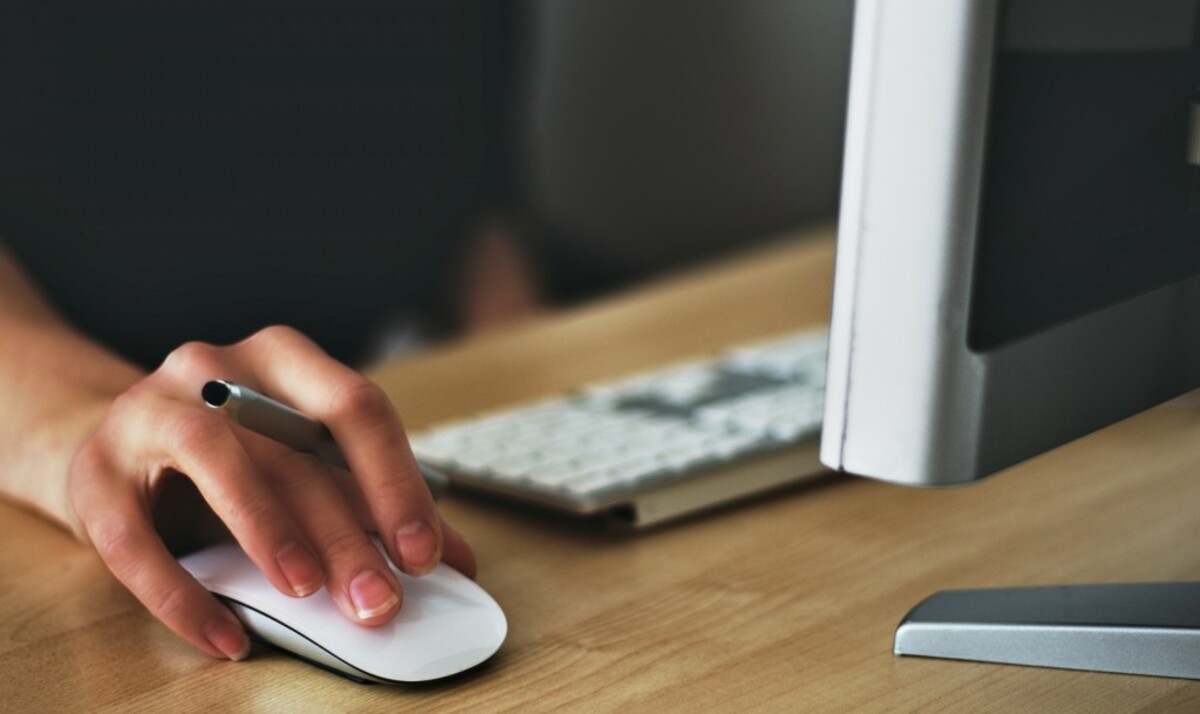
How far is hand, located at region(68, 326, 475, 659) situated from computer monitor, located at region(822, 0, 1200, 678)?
189 millimetres

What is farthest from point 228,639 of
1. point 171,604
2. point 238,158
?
point 238,158

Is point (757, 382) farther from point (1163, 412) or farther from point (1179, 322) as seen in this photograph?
point (1179, 322)

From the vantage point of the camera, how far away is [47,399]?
715 mm

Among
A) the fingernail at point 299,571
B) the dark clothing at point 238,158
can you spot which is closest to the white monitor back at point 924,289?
the fingernail at point 299,571

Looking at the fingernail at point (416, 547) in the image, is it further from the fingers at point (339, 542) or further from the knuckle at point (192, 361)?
the knuckle at point (192, 361)

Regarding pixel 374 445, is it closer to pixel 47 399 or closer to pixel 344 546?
pixel 344 546

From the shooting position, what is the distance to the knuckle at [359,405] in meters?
0.56

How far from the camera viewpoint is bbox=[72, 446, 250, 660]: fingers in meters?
0.54

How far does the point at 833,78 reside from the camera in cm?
227

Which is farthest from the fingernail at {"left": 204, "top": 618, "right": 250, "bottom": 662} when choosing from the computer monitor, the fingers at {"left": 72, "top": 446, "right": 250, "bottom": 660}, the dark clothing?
the dark clothing

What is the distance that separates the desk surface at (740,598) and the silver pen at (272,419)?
90 mm

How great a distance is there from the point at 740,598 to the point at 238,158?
1502 mm

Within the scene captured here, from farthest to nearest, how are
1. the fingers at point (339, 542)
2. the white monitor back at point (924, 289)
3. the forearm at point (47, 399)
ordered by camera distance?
1. the forearm at point (47, 399)
2. the fingers at point (339, 542)
3. the white monitor back at point (924, 289)

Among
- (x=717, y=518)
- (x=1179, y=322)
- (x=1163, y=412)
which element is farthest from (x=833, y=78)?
(x=1179, y=322)
